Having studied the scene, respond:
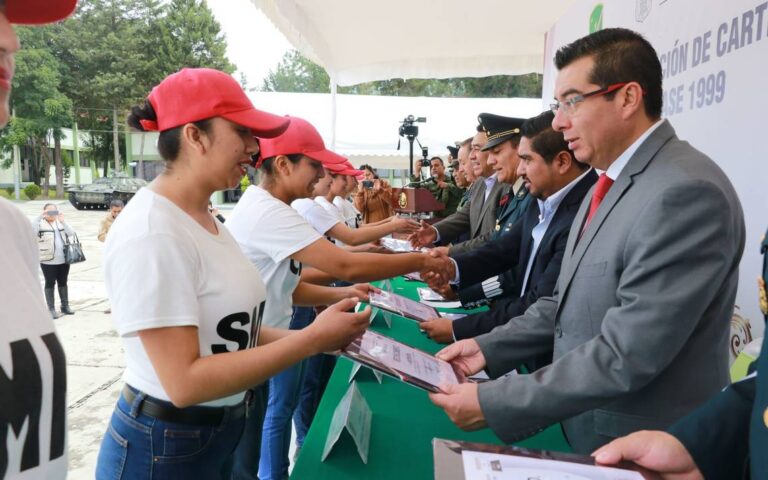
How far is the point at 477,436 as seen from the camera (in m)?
1.71

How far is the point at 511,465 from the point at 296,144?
67.5 inches

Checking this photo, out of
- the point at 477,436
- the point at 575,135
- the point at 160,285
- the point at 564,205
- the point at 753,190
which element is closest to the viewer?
the point at 160,285

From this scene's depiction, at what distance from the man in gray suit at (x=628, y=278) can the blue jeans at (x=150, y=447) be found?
2.04ft

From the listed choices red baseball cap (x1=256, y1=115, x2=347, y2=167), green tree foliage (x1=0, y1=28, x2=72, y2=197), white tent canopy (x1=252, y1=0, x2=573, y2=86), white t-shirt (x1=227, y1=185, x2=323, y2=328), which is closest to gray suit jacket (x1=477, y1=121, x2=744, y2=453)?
white t-shirt (x1=227, y1=185, x2=323, y2=328)

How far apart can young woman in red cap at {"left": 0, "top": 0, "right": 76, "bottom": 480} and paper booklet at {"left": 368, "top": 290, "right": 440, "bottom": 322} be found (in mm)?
1307

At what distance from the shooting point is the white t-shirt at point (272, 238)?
2.04 metres

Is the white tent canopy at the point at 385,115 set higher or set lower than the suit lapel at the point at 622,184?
higher

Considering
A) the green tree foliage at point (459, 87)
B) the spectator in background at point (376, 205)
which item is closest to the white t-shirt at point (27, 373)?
the spectator in background at point (376, 205)

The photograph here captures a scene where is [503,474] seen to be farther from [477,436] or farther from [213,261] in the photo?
[477,436]

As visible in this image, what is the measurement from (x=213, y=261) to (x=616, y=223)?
0.98 meters

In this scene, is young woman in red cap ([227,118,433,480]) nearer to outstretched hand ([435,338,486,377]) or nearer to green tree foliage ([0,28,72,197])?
outstretched hand ([435,338,486,377])

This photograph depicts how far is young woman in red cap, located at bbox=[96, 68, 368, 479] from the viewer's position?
113 centimetres

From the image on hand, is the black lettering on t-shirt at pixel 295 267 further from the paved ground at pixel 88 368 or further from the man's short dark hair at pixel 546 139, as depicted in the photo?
the paved ground at pixel 88 368

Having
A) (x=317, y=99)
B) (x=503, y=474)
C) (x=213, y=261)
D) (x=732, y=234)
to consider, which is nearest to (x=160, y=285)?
(x=213, y=261)
